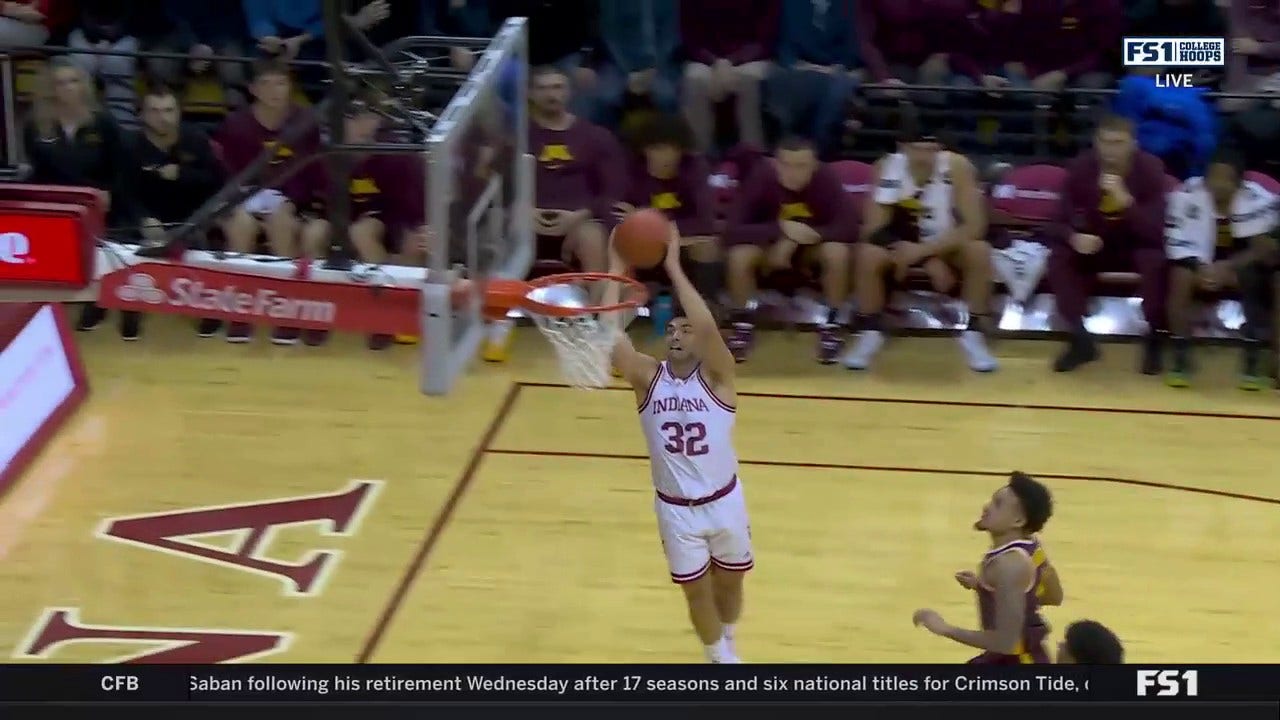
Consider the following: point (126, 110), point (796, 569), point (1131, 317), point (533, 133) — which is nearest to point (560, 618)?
point (796, 569)

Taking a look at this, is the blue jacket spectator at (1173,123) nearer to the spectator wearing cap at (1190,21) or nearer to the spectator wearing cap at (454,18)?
the spectator wearing cap at (1190,21)

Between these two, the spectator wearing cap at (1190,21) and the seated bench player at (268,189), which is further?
the spectator wearing cap at (1190,21)

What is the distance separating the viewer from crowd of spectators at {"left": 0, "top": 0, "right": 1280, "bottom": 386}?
10.0 m

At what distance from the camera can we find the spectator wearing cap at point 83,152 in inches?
403

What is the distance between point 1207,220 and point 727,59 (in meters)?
2.98

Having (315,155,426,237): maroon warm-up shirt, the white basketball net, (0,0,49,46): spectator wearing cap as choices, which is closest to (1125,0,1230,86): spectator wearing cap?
(315,155,426,237): maroon warm-up shirt

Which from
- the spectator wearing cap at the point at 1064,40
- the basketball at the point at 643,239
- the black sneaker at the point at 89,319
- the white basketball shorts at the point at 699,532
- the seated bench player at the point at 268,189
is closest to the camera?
the basketball at the point at 643,239

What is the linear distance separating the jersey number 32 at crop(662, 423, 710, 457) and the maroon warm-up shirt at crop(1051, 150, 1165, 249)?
3.84 m

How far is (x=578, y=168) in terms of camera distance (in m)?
10.0

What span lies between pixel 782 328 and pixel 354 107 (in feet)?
11.3

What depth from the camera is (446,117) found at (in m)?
6.69

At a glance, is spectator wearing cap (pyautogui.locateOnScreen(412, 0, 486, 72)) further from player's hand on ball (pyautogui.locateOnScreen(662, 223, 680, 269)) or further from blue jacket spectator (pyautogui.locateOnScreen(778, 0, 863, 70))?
player's hand on ball (pyautogui.locateOnScreen(662, 223, 680, 269))

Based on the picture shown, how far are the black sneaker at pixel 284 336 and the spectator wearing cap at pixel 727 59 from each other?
2506 millimetres
